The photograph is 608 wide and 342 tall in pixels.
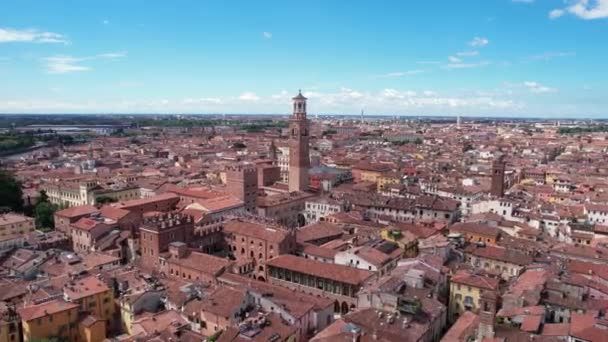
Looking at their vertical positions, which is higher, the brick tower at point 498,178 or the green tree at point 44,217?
the brick tower at point 498,178

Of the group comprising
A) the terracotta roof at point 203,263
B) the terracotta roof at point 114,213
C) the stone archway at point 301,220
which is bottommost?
the stone archway at point 301,220

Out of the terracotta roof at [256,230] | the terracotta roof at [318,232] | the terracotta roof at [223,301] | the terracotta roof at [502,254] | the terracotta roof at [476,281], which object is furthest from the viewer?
the terracotta roof at [318,232]

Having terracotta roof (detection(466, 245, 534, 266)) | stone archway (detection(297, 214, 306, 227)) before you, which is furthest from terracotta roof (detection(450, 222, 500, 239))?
stone archway (detection(297, 214, 306, 227))

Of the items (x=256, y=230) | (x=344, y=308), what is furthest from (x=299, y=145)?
(x=344, y=308)

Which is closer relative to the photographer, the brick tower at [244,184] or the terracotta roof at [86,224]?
the terracotta roof at [86,224]

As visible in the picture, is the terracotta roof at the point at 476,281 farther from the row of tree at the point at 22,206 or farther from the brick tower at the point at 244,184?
the row of tree at the point at 22,206

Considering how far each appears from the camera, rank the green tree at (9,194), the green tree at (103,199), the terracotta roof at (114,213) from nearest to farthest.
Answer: the terracotta roof at (114,213), the green tree at (9,194), the green tree at (103,199)

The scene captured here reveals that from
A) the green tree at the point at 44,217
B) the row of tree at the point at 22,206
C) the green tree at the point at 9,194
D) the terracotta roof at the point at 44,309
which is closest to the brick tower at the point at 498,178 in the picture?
the terracotta roof at the point at 44,309

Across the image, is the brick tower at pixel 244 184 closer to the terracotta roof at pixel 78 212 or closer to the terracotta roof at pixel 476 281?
the terracotta roof at pixel 78 212
